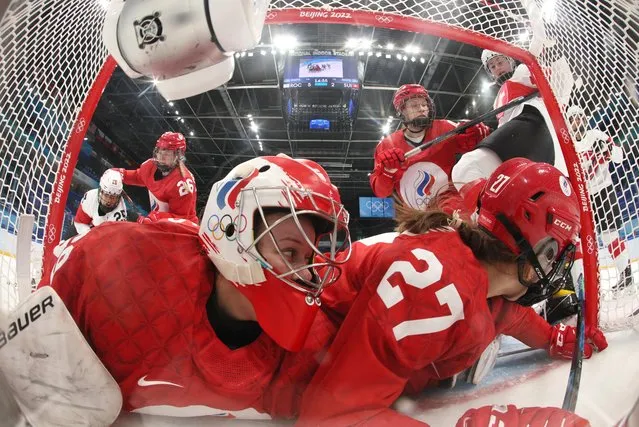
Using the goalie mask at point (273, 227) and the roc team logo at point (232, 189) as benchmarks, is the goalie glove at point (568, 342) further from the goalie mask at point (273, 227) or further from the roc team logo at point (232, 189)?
the roc team logo at point (232, 189)

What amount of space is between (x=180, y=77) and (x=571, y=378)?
56 centimetres

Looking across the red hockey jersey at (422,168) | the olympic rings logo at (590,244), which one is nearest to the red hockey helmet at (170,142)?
the red hockey jersey at (422,168)

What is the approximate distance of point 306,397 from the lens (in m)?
0.45

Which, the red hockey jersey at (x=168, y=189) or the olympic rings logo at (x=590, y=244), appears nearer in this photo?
the red hockey jersey at (x=168, y=189)

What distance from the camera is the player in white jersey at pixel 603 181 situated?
586 millimetres

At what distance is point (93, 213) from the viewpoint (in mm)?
457

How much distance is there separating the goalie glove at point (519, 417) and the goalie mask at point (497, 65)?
359mm

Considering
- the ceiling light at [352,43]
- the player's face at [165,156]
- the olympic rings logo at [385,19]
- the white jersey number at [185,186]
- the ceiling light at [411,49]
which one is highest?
the olympic rings logo at [385,19]

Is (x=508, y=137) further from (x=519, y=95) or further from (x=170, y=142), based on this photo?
(x=170, y=142)

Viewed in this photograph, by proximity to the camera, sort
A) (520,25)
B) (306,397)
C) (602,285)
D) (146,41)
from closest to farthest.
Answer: (146,41) → (306,397) → (520,25) → (602,285)

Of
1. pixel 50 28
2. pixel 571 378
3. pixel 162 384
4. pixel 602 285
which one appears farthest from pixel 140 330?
pixel 602 285

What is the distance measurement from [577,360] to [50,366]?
59 centimetres

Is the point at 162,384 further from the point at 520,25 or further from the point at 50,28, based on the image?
the point at 520,25

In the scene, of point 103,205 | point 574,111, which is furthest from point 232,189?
point 574,111
